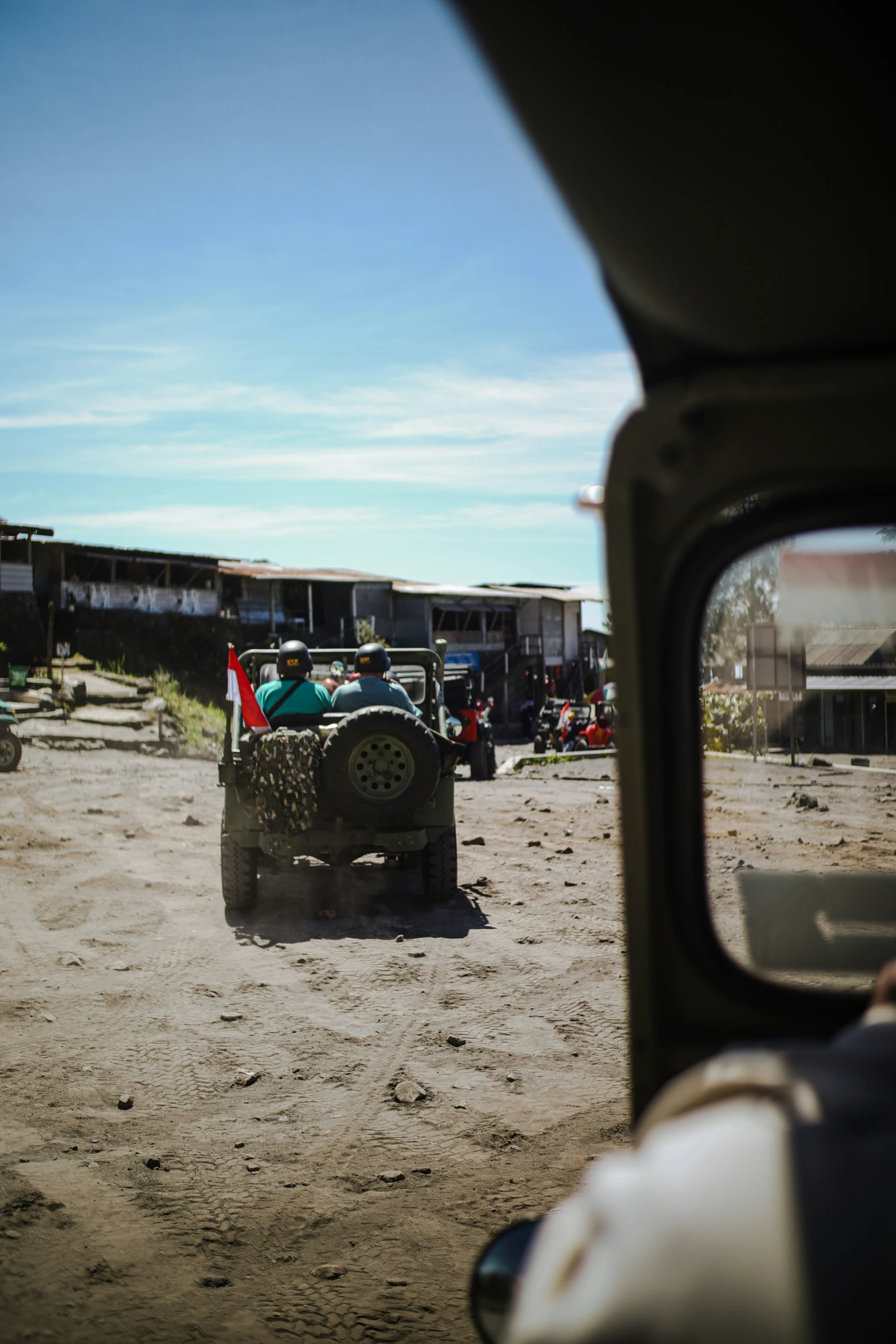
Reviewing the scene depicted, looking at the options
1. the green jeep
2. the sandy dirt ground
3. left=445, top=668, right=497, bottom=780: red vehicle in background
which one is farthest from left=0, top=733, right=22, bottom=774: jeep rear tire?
the green jeep

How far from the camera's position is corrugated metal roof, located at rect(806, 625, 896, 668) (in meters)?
1.83

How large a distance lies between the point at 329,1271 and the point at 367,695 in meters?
4.92

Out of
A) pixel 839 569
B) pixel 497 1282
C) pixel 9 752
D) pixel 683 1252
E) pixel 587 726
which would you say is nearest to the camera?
pixel 683 1252

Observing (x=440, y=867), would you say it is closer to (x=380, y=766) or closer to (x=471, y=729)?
(x=380, y=766)

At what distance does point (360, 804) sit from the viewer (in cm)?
720

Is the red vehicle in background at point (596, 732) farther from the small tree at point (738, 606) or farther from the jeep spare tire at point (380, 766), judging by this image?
the small tree at point (738, 606)

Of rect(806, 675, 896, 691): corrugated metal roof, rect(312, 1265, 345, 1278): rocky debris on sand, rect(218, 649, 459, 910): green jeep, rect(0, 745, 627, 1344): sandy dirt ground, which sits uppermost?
rect(806, 675, 896, 691): corrugated metal roof

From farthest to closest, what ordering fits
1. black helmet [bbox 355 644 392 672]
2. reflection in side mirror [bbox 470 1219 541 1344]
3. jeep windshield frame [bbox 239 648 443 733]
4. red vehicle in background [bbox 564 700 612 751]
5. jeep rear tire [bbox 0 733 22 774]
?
1. red vehicle in background [bbox 564 700 612 751]
2. jeep rear tire [bbox 0 733 22 774]
3. jeep windshield frame [bbox 239 648 443 733]
4. black helmet [bbox 355 644 392 672]
5. reflection in side mirror [bbox 470 1219 541 1344]

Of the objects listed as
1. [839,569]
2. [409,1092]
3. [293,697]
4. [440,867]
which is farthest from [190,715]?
[839,569]

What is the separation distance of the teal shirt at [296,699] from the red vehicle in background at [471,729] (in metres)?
9.08

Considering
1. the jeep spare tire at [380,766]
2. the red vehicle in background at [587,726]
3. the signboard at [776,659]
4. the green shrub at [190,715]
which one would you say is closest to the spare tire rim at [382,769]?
the jeep spare tire at [380,766]

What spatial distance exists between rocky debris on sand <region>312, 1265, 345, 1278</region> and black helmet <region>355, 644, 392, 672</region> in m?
5.08

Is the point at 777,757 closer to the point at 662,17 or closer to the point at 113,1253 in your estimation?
the point at 662,17

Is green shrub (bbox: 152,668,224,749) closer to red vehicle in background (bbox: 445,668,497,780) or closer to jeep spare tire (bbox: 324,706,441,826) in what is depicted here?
red vehicle in background (bbox: 445,668,497,780)
